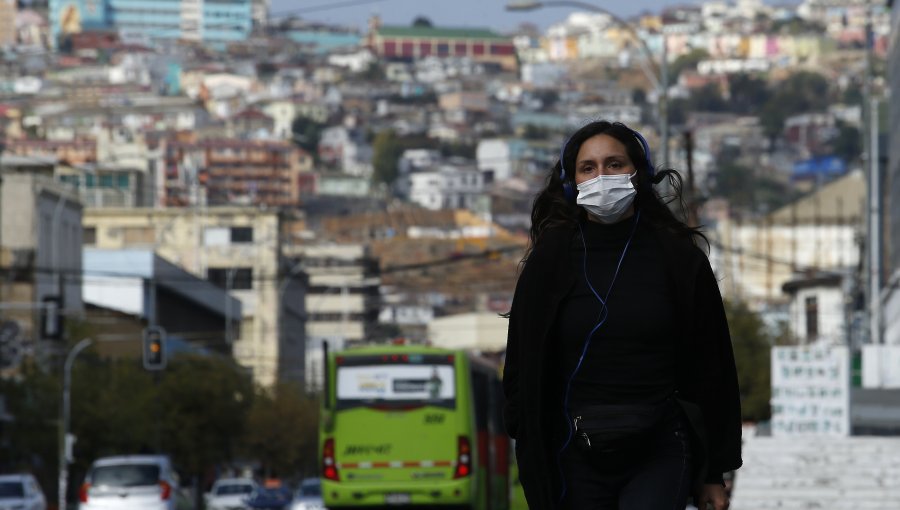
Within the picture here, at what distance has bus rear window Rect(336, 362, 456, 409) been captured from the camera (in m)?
32.3

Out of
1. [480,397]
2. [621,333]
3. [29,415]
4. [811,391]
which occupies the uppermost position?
[621,333]

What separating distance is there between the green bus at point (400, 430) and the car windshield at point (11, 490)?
6.92 m

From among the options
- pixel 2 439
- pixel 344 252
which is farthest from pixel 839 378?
pixel 344 252

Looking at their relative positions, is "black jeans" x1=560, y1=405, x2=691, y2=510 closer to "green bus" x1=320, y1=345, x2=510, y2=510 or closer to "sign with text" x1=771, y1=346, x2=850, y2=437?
"green bus" x1=320, y1=345, x2=510, y2=510

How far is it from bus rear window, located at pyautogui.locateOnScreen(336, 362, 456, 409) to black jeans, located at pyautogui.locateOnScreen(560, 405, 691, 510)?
81.6ft

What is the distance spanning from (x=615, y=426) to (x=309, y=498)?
37181 mm

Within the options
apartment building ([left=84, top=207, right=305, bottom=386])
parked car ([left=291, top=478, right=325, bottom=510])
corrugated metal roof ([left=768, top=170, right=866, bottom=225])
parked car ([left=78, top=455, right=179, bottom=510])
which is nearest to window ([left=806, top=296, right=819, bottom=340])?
apartment building ([left=84, top=207, right=305, bottom=386])

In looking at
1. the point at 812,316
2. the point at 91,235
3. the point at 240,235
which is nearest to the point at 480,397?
the point at 812,316

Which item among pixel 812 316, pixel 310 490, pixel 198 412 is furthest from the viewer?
pixel 812 316

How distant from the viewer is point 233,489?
182 feet

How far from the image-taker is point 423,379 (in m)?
32.6

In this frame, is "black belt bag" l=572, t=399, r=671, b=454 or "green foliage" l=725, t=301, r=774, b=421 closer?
"black belt bag" l=572, t=399, r=671, b=454

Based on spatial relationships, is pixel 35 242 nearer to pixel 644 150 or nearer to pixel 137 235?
pixel 137 235

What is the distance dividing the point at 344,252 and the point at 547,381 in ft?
580
